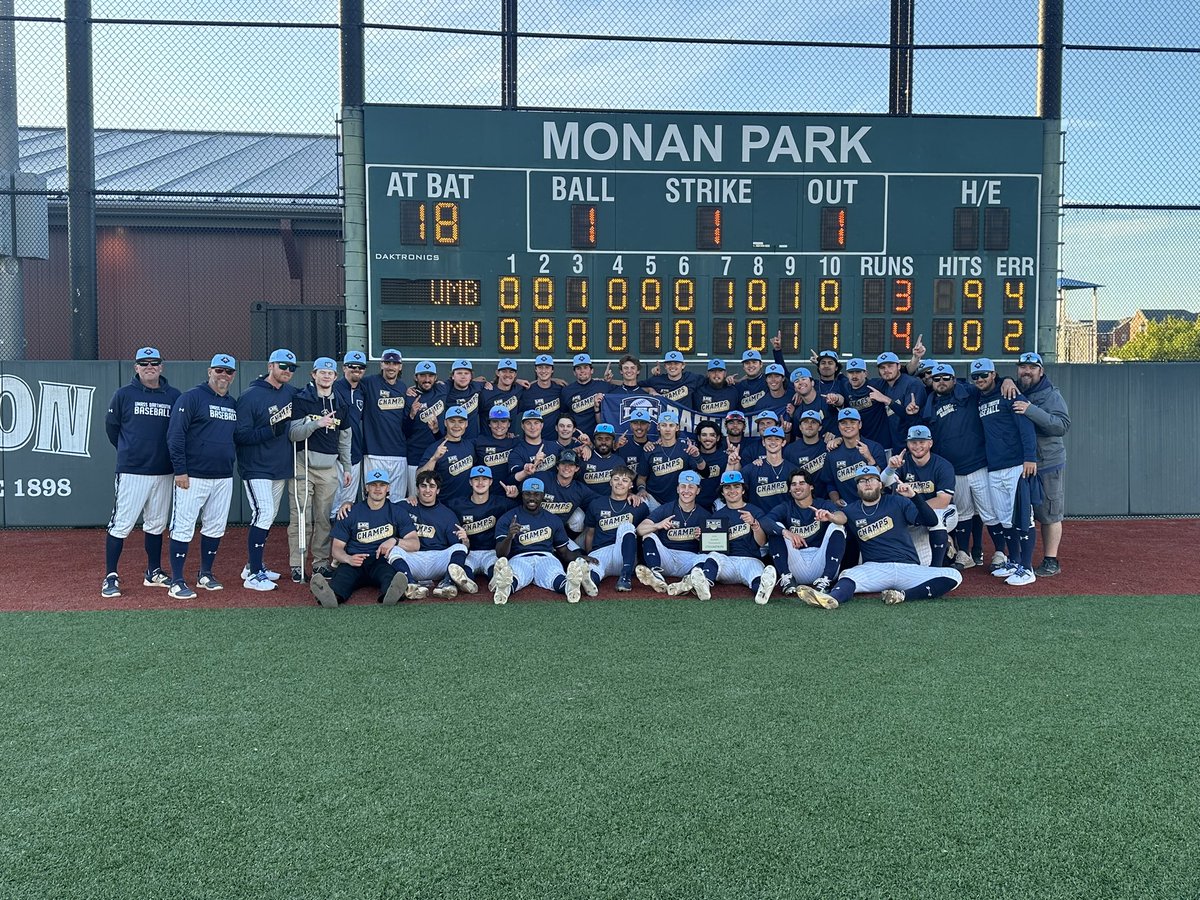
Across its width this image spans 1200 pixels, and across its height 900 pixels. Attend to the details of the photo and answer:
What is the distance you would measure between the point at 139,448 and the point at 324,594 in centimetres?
189

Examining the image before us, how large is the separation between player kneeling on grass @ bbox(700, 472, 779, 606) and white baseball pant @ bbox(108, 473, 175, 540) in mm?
4144

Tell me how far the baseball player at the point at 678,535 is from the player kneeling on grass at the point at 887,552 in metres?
1.02

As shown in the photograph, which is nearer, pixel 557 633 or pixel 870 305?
pixel 557 633

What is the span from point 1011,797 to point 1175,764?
30.2 inches

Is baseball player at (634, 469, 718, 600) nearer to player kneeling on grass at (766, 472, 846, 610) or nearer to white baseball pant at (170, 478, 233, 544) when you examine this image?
player kneeling on grass at (766, 472, 846, 610)

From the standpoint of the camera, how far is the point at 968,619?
5512mm

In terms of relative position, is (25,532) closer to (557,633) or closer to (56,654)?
(56,654)

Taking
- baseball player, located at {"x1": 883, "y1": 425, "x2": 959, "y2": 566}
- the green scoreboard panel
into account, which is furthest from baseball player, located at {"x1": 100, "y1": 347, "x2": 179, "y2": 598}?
baseball player, located at {"x1": 883, "y1": 425, "x2": 959, "y2": 566}

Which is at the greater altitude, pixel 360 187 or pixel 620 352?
pixel 360 187

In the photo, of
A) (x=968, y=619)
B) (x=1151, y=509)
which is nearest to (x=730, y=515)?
(x=968, y=619)

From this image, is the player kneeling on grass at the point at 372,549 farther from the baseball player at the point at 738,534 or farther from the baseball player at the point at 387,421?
the baseball player at the point at 738,534

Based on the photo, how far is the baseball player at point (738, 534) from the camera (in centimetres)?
654

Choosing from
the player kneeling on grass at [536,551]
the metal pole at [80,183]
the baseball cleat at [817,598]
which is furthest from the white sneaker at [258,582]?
the metal pole at [80,183]

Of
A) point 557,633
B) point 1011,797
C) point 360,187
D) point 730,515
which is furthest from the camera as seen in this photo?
point 360,187
